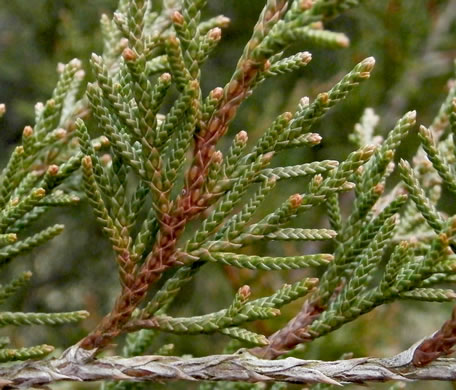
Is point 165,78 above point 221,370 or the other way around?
above

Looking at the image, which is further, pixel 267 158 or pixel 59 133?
pixel 59 133

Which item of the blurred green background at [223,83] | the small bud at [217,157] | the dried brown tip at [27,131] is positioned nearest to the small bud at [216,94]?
the small bud at [217,157]

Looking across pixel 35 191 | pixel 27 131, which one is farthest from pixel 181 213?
pixel 27 131

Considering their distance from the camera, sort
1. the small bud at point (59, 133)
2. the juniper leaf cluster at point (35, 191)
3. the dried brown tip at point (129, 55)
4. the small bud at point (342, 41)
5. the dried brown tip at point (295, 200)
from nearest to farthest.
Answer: the small bud at point (342, 41), the dried brown tip at point (129, 55), the dried brown tip at point (295, 200), the juniper leaf cluster at point (35, 191), the small bud at point (59, 133)

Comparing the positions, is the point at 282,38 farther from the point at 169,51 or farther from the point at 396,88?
the point at 396,88

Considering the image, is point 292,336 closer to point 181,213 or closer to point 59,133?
point 181,213

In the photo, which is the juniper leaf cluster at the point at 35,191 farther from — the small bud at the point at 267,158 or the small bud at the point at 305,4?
the small bud at the point at 305,4

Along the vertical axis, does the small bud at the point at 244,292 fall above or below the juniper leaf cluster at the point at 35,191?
below

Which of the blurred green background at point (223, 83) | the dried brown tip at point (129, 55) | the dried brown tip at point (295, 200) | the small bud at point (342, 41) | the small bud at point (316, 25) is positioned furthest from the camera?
the blurred green background at point (223, 83)

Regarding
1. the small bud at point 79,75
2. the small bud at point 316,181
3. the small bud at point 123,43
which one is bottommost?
the small bud at point 316,181
